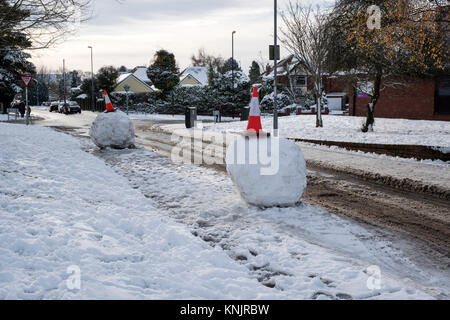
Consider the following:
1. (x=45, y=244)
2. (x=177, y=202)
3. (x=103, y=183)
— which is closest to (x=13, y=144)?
(x=103, y=183)

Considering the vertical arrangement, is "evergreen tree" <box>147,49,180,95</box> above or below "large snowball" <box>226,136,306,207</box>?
above

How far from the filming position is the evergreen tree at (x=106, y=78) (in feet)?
182

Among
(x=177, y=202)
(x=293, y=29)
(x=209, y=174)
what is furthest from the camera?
(x=293, y=29)

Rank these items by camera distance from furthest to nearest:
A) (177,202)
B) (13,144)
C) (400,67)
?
1. (400,67)
2. (13,144)
3. (177,202)

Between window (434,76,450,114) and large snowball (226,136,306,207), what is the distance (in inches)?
808

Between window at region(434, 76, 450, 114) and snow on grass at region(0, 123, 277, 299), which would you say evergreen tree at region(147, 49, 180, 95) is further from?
snow on grass at region(0, 123, 277, 299)

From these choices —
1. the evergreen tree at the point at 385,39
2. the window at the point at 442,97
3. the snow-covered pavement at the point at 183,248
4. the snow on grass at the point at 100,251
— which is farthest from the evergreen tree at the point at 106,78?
the snow on grass at the point at 100,251

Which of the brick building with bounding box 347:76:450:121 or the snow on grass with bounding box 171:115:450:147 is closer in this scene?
the snow on grass with bounding box 171:115:450:147

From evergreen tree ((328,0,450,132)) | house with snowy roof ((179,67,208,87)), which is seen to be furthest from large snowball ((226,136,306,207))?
house with snowy roof ((179,67,208,87))

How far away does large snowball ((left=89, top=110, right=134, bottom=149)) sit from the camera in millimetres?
12984

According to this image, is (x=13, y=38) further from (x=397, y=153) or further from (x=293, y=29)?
(x=293, y=29)

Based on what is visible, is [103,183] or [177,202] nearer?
[177,202]
